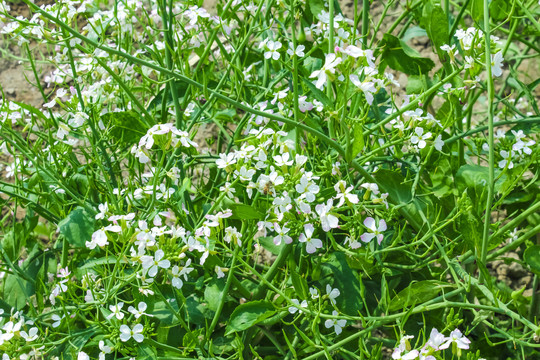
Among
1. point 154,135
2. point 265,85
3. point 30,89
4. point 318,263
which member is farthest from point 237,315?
point 30,89

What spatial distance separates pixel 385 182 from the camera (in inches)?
47.1

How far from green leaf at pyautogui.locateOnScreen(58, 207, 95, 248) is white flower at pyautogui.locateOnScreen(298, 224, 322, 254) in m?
0.45

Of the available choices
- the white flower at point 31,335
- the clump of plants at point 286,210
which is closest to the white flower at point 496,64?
the clump of plants at point 286,210

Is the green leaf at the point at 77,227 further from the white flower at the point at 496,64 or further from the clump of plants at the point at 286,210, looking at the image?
the white flower at the point at 496,64

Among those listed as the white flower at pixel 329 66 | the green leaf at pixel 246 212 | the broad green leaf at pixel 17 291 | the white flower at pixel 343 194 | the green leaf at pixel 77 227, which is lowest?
the broad green leaf at pixel 17 291

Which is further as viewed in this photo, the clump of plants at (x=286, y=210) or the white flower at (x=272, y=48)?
the white flower at (x=272, y=48)

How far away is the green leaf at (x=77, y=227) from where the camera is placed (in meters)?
1.23

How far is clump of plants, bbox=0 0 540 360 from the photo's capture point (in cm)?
105

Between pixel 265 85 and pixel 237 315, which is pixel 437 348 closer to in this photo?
pixel 237 315

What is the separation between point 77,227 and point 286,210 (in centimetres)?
47

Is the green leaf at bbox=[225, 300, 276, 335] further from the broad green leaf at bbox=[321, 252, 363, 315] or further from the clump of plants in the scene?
the broad green leaf at bbox=[321, 252, 363, 315]

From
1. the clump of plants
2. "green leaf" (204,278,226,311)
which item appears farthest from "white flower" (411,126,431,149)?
"green leaf" (204,278,226,311)

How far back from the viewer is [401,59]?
4.65 ft

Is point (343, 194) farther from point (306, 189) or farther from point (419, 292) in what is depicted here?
point (419, 292)
